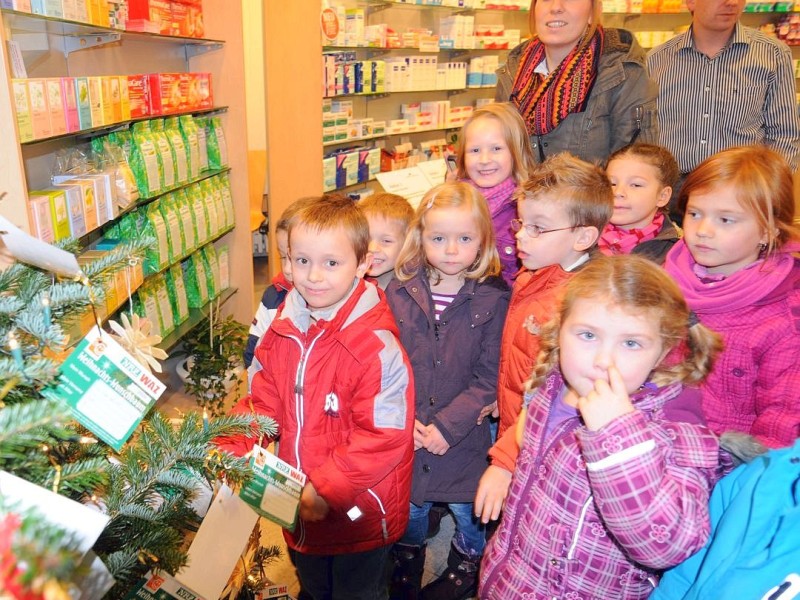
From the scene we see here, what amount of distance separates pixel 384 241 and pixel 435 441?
2.51 ft

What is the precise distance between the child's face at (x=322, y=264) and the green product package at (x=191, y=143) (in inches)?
82.8

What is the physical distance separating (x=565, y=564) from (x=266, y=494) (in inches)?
25.0

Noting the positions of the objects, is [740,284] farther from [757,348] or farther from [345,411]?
[345,411]

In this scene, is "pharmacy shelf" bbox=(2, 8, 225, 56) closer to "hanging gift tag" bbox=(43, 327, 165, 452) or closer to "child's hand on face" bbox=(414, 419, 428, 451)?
"hanging gift tag" bbox=(43, 327, 165, 452)

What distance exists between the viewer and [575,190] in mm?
1746

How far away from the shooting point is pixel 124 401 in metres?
0.87

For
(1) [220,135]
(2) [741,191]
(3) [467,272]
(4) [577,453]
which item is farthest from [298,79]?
(4) [577,453]

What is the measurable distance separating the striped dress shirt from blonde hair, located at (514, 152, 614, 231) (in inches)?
62.9

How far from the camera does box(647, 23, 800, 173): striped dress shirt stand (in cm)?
294

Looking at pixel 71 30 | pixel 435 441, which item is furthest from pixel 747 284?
pixel 71 30

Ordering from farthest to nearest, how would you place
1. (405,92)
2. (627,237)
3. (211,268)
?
Result: (405,92), (211,268), (627,237)

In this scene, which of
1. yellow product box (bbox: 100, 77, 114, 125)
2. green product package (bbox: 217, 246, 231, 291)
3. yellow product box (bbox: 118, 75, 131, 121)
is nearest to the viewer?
yellow product box (bbox: 100, 77, 114, 125)

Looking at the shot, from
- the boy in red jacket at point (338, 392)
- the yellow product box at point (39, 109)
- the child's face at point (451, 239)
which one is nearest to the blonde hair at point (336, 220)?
the boy in red jacket at point (338, 392)

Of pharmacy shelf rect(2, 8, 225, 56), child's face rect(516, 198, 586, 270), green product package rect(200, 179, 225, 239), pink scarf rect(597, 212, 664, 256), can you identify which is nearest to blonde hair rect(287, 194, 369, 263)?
child's face rect(516, 198, 586, 270)
